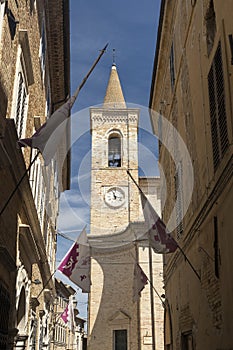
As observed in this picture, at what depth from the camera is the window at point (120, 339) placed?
1315 inches

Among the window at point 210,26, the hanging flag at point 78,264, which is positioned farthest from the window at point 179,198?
the hanging flag at point 78,264

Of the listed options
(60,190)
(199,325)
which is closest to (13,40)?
(199,325)

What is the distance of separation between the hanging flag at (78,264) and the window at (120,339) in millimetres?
18418

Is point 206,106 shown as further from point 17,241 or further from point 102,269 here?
point 102,269

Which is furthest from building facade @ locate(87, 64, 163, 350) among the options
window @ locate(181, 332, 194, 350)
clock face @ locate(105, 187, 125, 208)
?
window @ locate(181, 332, 194, 350)

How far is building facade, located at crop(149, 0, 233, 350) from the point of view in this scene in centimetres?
674

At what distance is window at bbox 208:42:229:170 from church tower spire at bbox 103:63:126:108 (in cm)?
3498

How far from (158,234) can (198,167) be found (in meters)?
2.03

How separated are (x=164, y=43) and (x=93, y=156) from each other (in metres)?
26.3

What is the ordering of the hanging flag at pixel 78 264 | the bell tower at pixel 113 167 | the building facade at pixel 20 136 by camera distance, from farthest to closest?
1. the bell tower at pixel 113 167
2. the hanging flag at pixel 78 264
3. the building facade at pixel 20 136

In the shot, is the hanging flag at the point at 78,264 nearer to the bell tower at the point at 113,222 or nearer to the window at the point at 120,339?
the bell tower at the point at 113,222

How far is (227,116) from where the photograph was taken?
6.55 meters

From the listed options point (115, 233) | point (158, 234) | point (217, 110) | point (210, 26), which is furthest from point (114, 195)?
point (217, 110)

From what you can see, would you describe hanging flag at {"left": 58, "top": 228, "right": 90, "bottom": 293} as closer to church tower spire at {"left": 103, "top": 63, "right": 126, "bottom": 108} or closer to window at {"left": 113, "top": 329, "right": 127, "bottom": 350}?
window at {"left": 113, "top": 329, "right": 127, "bottom": 350}
